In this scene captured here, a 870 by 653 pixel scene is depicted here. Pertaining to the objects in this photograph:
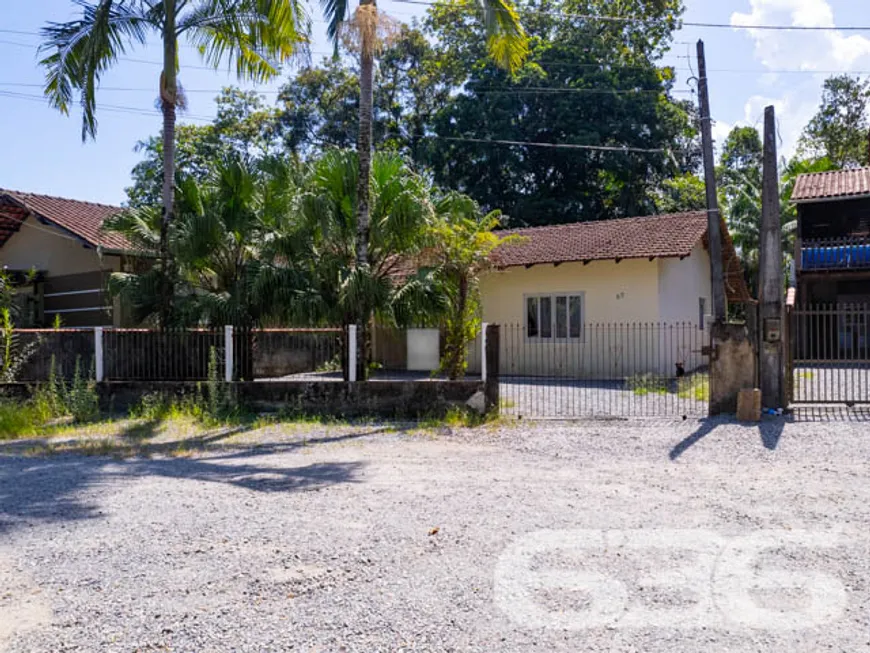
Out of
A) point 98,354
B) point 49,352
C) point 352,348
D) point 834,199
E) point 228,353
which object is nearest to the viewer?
point 352,348

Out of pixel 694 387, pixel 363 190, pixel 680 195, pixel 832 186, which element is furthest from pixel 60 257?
Result: pixel 832 186

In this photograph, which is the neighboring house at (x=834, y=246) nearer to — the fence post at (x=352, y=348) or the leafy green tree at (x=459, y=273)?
the leafy green tree at (x=459, y=273)

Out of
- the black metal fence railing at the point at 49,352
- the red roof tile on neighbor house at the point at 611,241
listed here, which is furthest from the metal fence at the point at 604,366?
the black metal fence railing at the point at 49,352

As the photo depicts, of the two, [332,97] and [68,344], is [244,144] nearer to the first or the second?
[332,97]

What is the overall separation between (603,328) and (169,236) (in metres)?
10.7

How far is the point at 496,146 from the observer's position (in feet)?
99.7

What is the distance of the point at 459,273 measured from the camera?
1241 centimetres

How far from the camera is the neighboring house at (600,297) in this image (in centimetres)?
1794

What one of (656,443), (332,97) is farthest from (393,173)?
(332,97)

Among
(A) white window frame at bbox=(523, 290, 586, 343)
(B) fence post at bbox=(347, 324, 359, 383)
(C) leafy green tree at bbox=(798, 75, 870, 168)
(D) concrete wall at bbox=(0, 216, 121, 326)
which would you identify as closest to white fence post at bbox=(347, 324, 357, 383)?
(B) fence post at bbox=(347, 324, 359, 383)

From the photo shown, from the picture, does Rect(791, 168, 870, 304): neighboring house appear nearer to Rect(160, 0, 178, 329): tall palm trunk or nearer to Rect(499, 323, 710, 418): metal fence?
Rect(499, 323, 710, 418): metal fence

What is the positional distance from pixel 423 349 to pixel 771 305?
27.3ft

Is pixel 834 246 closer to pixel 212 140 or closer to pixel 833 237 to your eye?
pixel 833 237

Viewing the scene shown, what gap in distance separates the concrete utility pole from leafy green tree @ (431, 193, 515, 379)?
4.32 m
